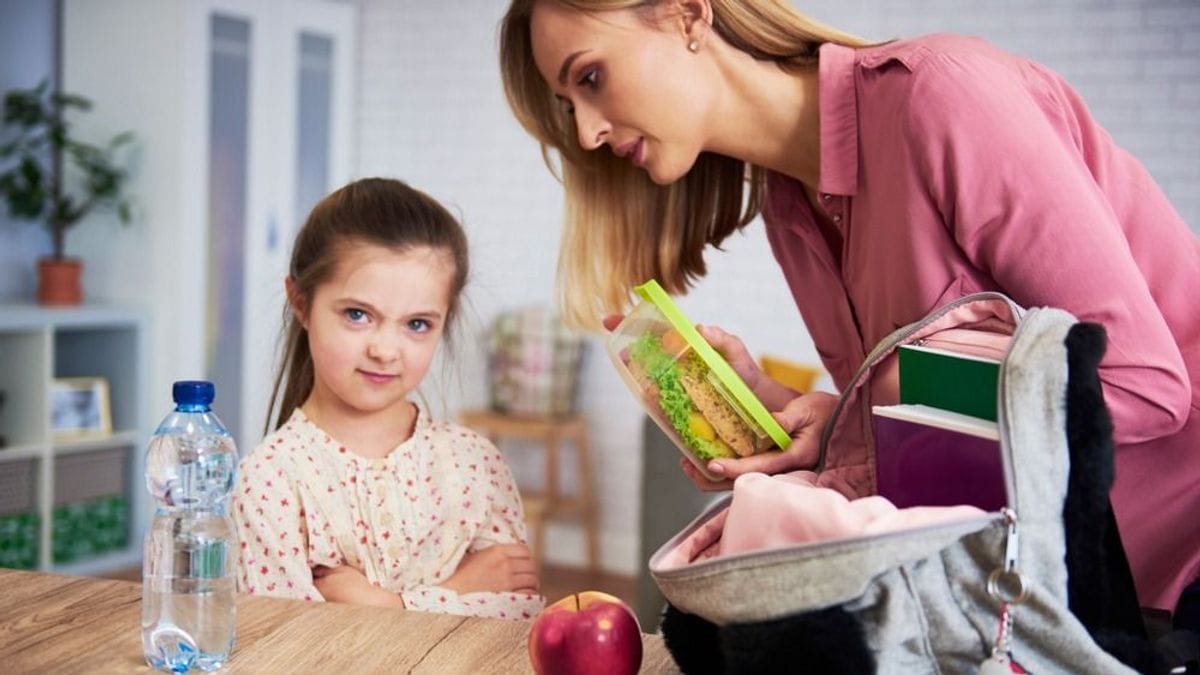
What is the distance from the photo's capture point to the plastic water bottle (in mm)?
1185

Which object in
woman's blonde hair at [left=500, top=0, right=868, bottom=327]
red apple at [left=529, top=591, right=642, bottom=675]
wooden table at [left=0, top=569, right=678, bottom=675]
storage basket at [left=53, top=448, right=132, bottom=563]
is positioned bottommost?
storage basket at [left=53, top=448, right=132, bottom=563]

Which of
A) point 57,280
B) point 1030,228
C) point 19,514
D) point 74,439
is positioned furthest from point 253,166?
point 1030,228

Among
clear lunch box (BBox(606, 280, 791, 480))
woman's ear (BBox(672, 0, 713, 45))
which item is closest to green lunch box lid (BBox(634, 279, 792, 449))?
clear lunch box (BBox(606, 280, 791, 480))

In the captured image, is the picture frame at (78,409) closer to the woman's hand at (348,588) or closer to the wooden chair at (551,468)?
the wooden chair at (551,468)

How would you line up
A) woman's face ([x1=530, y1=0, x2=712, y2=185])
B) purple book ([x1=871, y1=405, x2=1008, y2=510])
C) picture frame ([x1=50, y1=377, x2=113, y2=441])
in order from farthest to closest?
picture frame ([x1=50, y1=377, x2=113, y2=441]), woman's face ([x1=530, y1=0, x2=712, y2=185]), purple book ([x1=871, y1=405, x2=1008, y2=510])

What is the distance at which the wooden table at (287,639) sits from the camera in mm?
1166

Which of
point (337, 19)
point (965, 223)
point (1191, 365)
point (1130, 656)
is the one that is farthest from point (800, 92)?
point (337, 19)

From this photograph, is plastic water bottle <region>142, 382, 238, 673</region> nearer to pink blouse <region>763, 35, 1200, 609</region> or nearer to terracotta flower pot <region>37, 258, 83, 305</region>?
pink blouse <region>763, 35, 1200, 609</region>

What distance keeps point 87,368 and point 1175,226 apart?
4611 mm

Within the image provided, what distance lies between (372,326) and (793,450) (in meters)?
0.61

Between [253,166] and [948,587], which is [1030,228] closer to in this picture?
[948,587]

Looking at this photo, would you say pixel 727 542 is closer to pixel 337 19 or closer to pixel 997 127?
pixel 997 127

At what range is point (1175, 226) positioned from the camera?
4.68 feet

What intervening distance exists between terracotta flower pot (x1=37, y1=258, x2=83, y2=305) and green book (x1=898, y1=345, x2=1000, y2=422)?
448 cm
